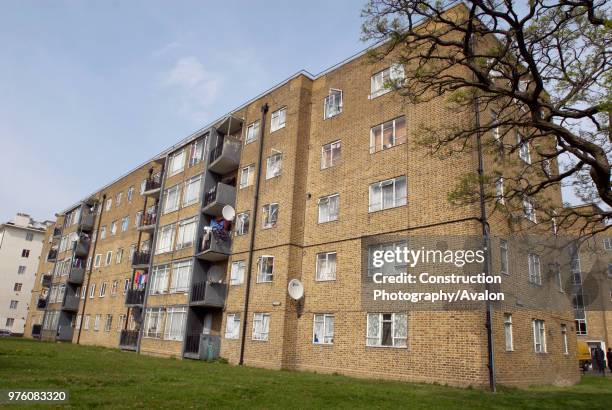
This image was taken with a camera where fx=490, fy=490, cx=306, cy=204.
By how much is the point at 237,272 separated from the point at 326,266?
5641 millimetres

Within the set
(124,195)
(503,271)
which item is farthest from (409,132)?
(124,195)

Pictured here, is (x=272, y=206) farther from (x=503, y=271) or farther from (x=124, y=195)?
(x=124, y=195)

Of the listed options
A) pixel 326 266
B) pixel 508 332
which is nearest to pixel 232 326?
pixel 326 266

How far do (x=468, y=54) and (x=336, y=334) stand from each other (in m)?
12.2

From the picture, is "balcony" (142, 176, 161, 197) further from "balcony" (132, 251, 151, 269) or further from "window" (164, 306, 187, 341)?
"window" (164, 306, 187, 341)

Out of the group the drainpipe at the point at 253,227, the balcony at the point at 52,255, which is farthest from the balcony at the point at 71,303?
the drainpipe at the point at 253,227

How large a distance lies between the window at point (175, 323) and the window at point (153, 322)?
1112mm

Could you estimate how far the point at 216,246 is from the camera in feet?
82.2

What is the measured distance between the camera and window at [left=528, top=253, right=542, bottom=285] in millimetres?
18422

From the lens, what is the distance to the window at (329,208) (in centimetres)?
2125

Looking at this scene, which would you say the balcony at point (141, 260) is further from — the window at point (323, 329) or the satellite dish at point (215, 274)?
Answer: the window at point (323, 329)

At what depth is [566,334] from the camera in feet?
67.6

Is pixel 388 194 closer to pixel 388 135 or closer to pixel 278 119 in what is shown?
pixel 388 135

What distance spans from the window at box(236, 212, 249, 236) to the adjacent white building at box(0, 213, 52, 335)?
2309 inches
